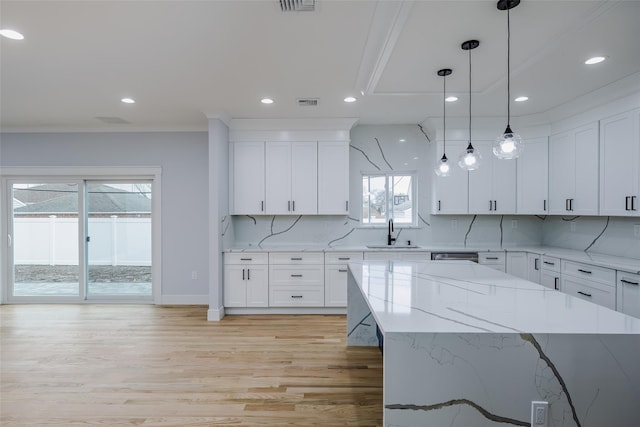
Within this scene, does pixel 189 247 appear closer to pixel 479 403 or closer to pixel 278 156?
pixel 278 156

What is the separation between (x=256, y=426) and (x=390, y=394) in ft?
3.85

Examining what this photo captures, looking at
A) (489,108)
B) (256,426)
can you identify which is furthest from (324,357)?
(489,108)

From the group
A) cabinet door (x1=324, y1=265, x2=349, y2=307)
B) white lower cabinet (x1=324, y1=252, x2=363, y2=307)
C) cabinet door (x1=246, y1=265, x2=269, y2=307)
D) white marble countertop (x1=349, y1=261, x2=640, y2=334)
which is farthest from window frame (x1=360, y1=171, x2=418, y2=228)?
white marble countertop (x1=349, y1=261, x2=640, y2=334)

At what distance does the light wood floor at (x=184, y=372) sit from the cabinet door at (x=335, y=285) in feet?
1.03

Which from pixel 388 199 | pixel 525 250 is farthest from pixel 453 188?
pixel 525 250

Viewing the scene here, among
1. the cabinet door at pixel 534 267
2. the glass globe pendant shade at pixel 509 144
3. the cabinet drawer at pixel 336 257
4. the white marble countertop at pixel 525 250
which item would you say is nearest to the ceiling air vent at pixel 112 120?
the white marble countertop at pixel 525 250

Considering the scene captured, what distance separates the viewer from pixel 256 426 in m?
2.04

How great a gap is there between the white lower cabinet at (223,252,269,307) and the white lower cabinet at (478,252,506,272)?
286 centimetres

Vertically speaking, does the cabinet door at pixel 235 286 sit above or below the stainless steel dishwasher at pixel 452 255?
below

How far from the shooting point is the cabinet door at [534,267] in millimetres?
3938

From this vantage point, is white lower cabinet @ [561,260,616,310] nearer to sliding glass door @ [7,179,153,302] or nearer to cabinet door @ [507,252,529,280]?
cabinet door @ [507,252,529,280]

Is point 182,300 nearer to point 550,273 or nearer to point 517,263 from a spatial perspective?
point 517,263

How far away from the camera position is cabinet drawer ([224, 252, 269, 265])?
13.7 ft

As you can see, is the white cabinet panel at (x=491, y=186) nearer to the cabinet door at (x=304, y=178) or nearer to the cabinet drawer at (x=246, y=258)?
the cabinet door at (x=304, y=178)
